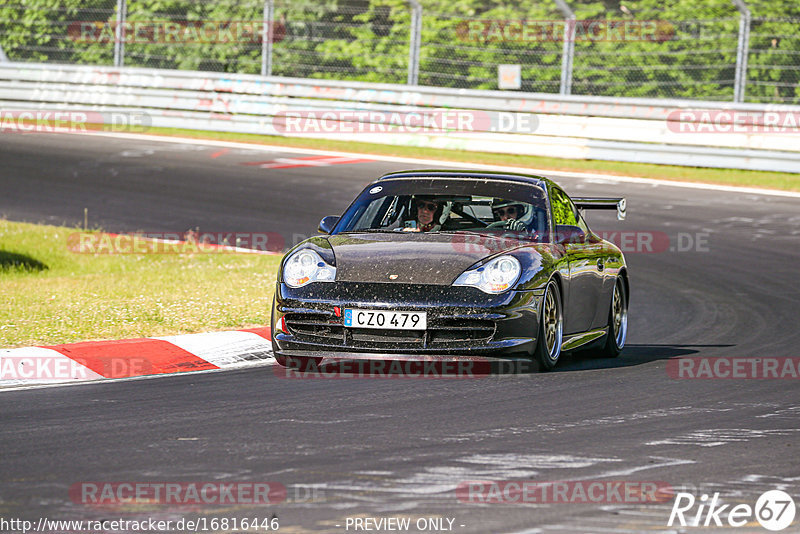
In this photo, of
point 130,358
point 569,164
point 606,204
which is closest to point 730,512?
point 130,358

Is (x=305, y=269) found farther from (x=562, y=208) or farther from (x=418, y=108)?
(x=418, y=108)

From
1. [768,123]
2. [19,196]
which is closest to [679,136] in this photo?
[768,123]

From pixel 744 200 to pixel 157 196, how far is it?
7.96 meters

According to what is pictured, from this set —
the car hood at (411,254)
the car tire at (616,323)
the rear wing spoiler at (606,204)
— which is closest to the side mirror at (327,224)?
the car hood at (411,254)

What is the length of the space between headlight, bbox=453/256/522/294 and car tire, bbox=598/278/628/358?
1.90 meters

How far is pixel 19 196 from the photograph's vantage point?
59.3 ft

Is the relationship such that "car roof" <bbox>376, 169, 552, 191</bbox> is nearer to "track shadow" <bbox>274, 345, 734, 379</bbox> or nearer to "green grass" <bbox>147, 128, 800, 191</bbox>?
"track shadow" <bbox>274, 345, 734, 379</bbox>

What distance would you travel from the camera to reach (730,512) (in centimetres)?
496

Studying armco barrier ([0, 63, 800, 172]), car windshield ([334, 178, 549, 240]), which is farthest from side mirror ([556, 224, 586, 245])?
armco barrier ([0, 63, 800, 172])

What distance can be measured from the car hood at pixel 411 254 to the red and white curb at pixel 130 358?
1080 millimetres

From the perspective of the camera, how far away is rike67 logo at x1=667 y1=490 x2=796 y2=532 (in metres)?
4.83

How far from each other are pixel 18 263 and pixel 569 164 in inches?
413

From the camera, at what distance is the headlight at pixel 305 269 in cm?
808

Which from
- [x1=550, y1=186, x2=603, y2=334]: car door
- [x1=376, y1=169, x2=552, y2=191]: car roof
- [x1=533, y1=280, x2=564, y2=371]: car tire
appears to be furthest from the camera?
[x1=376, y1=169, x2=552, y2=191]: car roof
